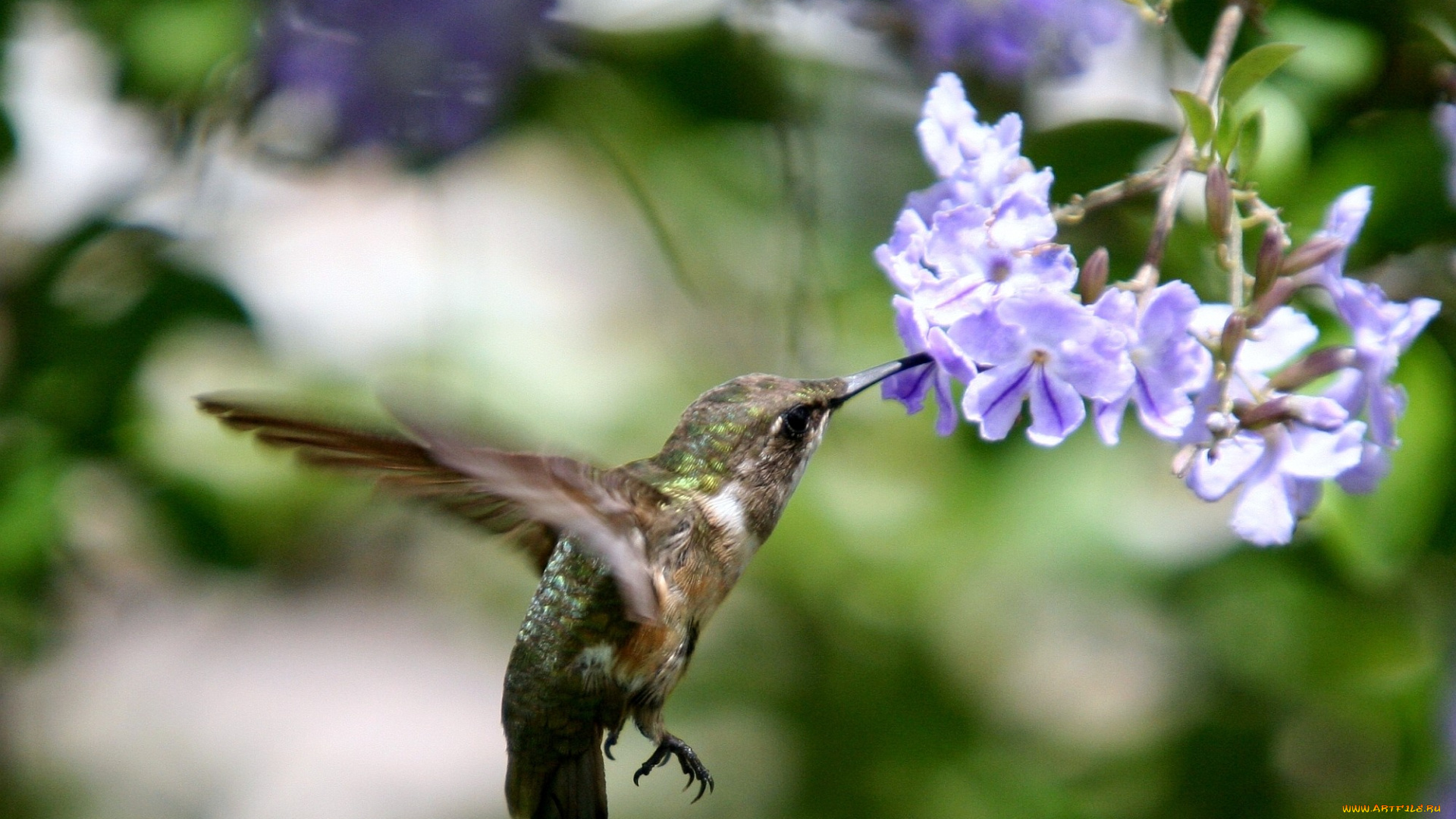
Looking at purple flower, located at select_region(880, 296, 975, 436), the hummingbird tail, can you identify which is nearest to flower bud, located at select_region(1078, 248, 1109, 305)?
purple flower, located at select_region(880, 296, 975, 436)

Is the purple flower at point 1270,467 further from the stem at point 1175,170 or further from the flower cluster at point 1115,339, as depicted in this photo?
the stem at point 1175,170

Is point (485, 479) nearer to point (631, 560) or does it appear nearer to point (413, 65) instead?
point (631, 560)

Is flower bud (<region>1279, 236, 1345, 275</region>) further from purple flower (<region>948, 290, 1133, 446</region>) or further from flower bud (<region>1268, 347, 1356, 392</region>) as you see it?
purple flower (<region>948, 290, 1133, 446</region>)

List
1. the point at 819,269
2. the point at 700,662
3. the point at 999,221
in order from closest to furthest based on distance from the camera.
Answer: the point at 999,221 → the point at 819,269 → the point at 700,662

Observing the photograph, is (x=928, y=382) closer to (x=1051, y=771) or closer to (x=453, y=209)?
(x=1051, y=771)

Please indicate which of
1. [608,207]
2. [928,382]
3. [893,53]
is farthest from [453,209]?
[928,382]

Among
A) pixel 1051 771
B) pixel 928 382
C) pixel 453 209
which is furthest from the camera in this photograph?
pixel 453 209

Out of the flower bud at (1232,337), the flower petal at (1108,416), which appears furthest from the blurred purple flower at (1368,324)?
the flower petal at (1108,416)
